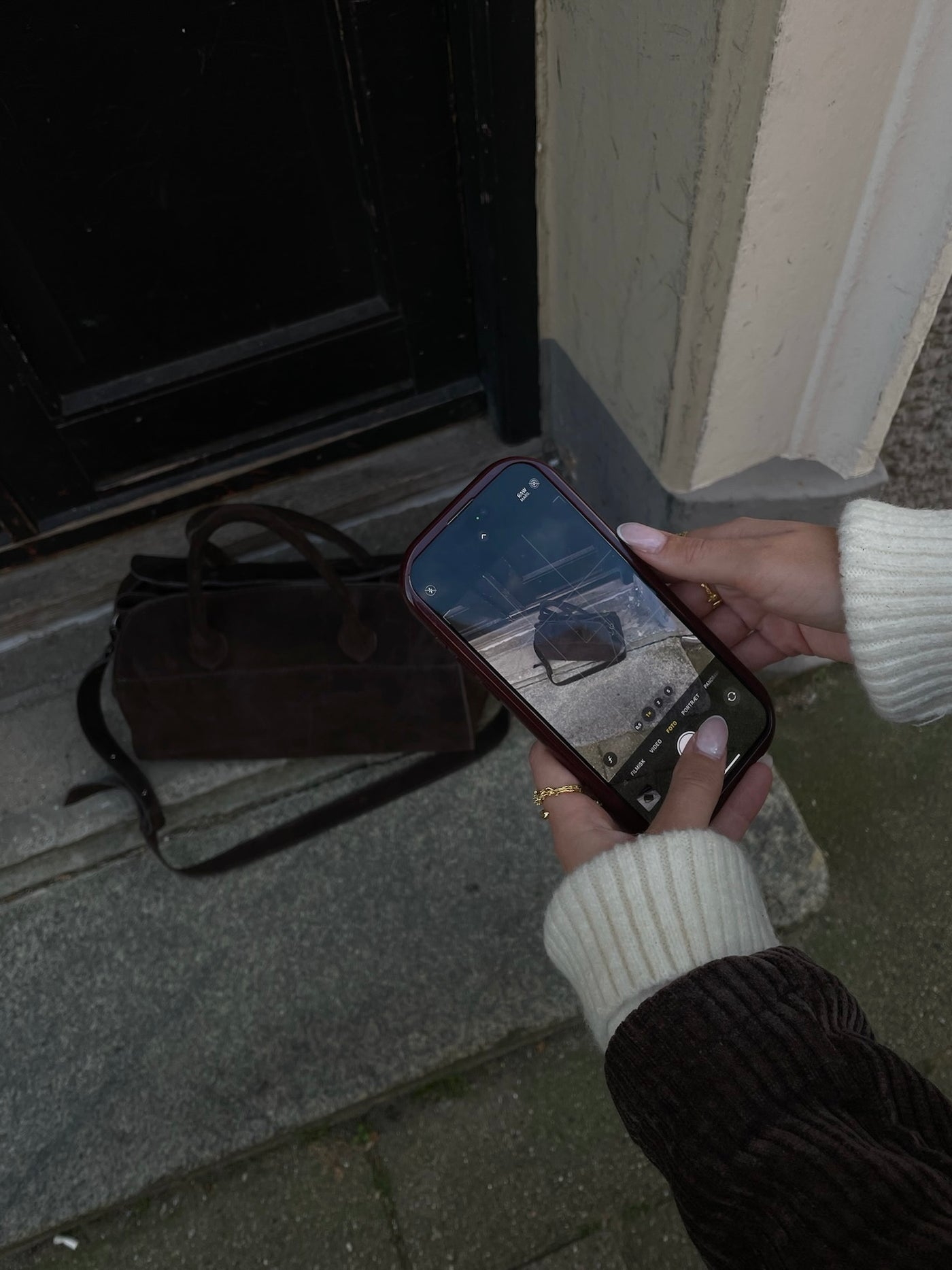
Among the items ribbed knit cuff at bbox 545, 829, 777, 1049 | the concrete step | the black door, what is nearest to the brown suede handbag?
the concrete step

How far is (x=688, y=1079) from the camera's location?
69 cm

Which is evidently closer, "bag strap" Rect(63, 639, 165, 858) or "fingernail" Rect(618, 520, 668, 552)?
"fingernail" Rect(618, 520, 668, 552)

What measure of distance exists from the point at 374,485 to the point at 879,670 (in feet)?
3.28

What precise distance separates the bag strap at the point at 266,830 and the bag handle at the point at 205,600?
23cm

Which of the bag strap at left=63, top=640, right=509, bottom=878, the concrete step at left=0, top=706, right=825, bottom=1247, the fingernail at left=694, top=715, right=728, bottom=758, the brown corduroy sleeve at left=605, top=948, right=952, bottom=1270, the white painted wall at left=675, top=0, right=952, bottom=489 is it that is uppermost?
the white painted wall at left=675, top=0, right=952, bottom=489

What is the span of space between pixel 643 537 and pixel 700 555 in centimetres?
7

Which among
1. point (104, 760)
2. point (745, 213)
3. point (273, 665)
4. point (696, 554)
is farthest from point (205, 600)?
point (745, 213)

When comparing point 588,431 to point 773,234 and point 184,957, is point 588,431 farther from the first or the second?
point 184,957

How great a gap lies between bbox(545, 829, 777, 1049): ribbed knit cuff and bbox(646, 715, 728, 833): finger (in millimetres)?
37

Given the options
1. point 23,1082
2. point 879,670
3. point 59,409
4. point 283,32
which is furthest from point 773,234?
point 23,1082

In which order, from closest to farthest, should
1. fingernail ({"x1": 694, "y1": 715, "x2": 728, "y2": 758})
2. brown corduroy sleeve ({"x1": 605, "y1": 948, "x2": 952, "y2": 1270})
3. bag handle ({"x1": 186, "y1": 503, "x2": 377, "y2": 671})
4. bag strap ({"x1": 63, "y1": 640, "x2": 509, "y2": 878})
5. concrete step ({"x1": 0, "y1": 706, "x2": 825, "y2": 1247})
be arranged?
brown corduroy sleeve ({"x1": 605, "y1": 948, "x2": 952, "y2": 1270}), fingernail ({"x1": 694, "y1": 715, "x2": 728, "y2": 758}), bag handle ({"x1": 186, "y1": 503, "x2": 377, "y2": 671}), concrete step ({"x1": 0, "y1": 706, "x2": 825, "y2": 1247}), bag strap ({"x1": 63, "y1": 640, "x2": 509, "y2": 878})

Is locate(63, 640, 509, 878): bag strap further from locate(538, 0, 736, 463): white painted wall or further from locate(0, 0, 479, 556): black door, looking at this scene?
locate(538, 0, 736, 463): white painted wall

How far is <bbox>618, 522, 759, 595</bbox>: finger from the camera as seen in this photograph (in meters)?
0.99

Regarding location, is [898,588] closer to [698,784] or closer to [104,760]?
[698,784]
